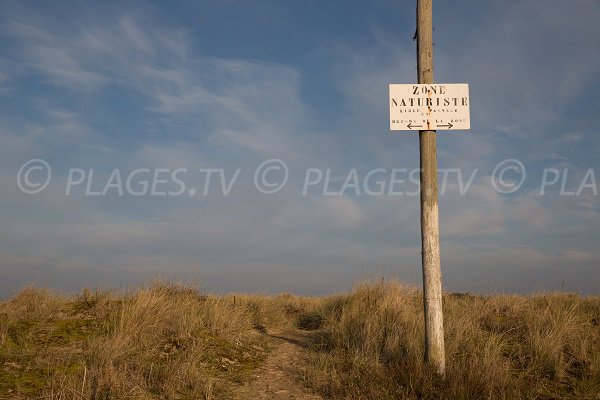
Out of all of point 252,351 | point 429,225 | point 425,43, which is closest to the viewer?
point 429,225

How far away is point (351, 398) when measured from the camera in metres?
5.52

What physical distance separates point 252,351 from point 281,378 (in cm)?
137

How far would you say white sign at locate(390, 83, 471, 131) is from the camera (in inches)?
254

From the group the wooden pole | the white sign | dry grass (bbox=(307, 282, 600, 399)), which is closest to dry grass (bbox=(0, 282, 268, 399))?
dry grass (bbox=(307, 282, 600, 399))

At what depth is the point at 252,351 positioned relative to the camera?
25.9ft

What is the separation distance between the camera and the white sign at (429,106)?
6.45 metres

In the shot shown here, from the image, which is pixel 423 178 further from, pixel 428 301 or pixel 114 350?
pixel 114 350

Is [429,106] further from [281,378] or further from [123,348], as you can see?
[123,348]

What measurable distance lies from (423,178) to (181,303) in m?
5.60

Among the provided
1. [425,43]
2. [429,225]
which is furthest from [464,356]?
[425,43]

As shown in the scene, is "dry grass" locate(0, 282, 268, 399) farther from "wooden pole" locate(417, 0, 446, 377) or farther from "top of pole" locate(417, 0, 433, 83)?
"top of pole" locate(417, 0, 433, 83)

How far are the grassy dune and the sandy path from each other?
15 centimetres

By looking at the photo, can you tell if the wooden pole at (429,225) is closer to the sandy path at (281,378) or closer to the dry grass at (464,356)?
the dry grass at (464,356)

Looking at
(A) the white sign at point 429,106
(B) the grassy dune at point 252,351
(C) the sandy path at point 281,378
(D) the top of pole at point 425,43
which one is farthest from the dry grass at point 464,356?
(D) the top of pole at point 425,43
